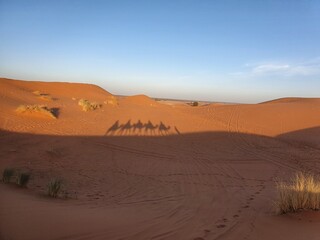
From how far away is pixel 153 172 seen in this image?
10.8 meters

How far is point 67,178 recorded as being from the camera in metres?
9.27

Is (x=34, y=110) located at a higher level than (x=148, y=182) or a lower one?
higher

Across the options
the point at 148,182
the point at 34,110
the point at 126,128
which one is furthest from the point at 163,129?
the point at 148,182

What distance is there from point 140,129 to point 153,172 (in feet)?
22.0

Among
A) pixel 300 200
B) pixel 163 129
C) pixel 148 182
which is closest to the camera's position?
pixel 300 200

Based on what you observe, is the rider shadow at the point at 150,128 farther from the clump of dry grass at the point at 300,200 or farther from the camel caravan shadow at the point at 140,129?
the clump of dry grass at the point at 300,200

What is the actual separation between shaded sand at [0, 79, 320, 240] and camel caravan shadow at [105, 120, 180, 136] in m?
0.06

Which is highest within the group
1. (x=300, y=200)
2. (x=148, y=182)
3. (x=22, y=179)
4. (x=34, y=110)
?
(x=34, y=110)

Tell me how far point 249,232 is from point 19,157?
819cm

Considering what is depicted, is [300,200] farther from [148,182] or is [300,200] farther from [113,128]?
[113,128]

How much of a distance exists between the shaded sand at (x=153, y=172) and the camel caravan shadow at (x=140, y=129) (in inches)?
2.3

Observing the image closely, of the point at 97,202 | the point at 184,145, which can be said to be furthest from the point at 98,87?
the point at 97,202

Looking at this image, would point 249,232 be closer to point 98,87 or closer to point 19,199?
point 19,199

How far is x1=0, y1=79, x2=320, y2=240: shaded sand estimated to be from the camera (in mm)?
4926
